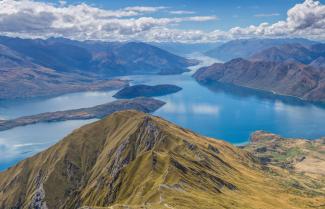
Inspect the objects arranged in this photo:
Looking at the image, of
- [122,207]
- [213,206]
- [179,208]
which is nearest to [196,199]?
[213,206]

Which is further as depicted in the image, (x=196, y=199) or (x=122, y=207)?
(x=196, y=199)

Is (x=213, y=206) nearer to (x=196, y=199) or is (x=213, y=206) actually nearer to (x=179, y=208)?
(x=196, y=199)

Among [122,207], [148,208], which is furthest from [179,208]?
[122,207]

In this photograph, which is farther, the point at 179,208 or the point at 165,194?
the point at 165,194

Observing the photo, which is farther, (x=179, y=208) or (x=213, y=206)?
(x=213, y=206)

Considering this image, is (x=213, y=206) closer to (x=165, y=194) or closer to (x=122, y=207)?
(x=165, y=194)

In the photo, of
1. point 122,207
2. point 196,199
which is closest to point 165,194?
point 196,199

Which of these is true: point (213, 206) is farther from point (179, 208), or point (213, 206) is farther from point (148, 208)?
point (148, 208)
